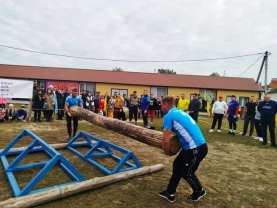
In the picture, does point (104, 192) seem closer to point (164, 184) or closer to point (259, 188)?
point (164, 184)

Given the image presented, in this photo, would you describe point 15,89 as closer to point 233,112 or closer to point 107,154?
point 107,154

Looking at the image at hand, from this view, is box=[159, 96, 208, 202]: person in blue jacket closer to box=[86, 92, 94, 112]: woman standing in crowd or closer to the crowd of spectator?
the crowd of spectator

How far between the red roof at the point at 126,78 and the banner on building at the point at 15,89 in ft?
37.1

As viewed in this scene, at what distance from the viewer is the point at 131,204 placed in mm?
3082

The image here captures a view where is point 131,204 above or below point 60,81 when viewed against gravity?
below

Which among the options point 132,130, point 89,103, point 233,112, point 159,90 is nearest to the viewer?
point 132,130

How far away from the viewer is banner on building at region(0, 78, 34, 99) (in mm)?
10336

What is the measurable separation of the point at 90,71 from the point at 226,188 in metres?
22.1

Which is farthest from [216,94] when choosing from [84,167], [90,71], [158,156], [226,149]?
[84,167]

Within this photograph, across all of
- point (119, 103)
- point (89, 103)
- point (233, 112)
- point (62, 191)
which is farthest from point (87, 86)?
point (62, 191)

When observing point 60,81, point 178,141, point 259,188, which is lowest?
point 259,188

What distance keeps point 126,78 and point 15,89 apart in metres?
13.9

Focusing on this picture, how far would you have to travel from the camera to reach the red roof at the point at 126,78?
22109 mm

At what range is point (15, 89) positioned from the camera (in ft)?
34.6
